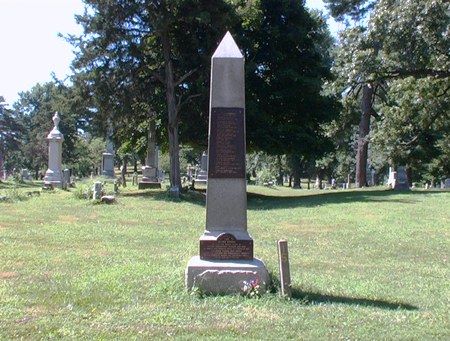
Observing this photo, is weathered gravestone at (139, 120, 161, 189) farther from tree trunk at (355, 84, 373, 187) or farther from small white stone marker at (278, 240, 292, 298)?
small white stone marker at (278, 240, 292, 298)

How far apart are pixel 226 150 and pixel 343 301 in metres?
2.41

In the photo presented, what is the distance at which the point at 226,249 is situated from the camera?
22.5 feet

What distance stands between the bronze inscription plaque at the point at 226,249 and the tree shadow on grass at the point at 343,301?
31.9 inches

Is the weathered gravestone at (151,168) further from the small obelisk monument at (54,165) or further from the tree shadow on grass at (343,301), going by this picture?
the tree shadow on grass at (343,301)

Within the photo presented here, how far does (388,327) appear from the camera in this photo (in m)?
5.49

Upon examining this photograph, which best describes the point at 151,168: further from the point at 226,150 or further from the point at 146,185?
the point at 226,150

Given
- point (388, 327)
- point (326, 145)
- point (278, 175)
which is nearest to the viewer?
point (388, 327)

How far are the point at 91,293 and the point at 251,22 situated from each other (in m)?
22.4

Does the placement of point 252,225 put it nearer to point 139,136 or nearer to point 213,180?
point 213,180

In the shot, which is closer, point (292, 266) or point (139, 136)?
point (292, 266)

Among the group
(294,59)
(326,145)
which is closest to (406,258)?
(326,145)

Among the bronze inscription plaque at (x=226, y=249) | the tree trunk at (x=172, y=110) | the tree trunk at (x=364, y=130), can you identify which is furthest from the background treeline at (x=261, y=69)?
the bronze inscription plaque at (x=226, y=249)

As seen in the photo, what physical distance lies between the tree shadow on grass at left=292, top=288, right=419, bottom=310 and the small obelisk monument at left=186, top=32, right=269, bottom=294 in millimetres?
514

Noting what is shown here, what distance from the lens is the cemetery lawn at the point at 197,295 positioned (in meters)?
5.33
